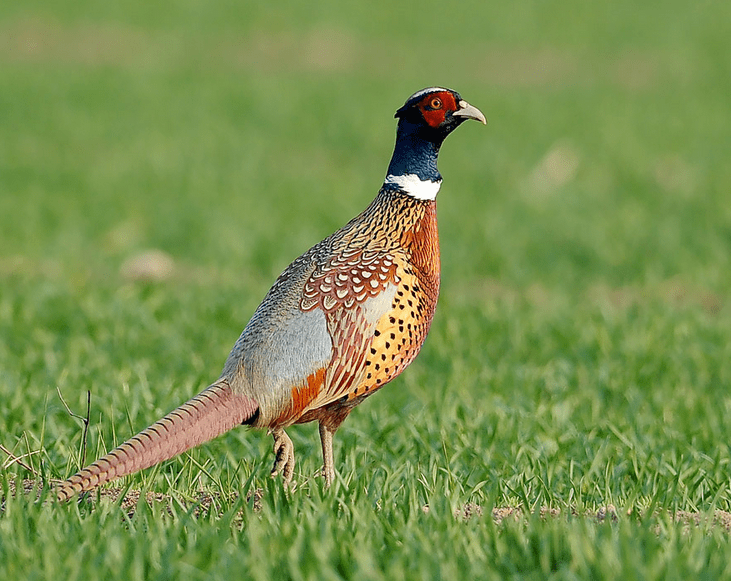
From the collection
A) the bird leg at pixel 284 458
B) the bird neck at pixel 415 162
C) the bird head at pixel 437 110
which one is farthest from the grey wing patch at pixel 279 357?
the bird head at pixel 437 110

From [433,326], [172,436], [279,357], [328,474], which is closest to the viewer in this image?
[172,436]

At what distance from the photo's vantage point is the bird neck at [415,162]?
14.7 ft

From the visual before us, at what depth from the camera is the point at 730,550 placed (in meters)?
3.55

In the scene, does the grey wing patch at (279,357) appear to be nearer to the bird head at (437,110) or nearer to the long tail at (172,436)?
the long tail at (172,436)

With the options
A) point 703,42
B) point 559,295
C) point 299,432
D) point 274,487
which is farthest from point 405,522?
point 703,42

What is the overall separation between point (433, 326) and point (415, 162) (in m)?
3.90

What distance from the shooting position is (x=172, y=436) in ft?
12.7

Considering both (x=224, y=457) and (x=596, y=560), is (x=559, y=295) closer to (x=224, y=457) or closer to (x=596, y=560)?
(x=224, y=457)

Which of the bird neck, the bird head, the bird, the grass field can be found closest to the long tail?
the bird

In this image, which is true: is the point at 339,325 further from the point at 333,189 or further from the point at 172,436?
the point at 333,189

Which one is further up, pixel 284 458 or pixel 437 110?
pixel 437 110

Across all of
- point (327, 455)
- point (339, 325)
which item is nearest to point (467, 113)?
point (339, 325)

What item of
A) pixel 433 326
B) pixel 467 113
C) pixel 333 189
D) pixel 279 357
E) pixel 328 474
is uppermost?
pixel 333 189

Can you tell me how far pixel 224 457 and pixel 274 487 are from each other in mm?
1023
